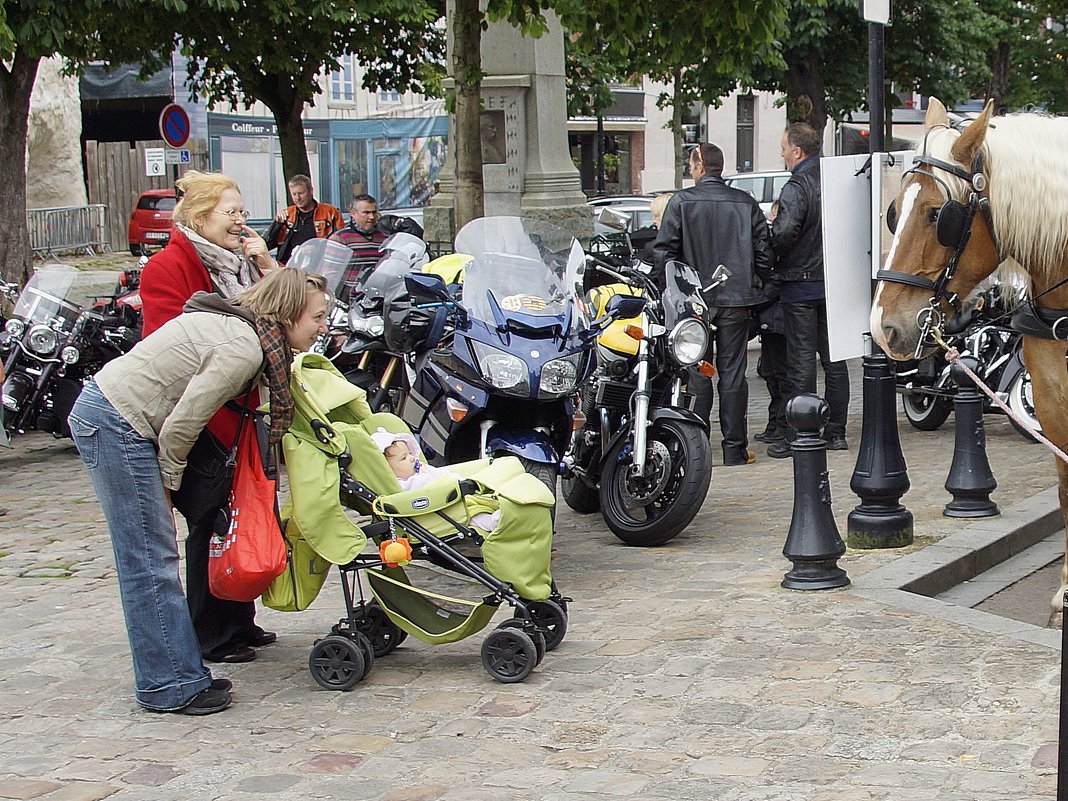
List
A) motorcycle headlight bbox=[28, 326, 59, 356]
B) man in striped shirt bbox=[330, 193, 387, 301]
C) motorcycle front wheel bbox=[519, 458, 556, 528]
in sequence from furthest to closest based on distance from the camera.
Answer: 1. man in striped shirt bbox=[330, 193, 387, 301]
2. motorcycle headlight bbox=[28, 326, 59, 356]
3. motorcycle front wheel bbox=[519, 458, 556, 528]

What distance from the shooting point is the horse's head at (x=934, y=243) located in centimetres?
548

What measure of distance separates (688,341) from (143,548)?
3835 millimetres

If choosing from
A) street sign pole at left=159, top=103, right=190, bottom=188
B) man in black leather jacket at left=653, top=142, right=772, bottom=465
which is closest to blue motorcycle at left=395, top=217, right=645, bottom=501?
man in black leather jacket at left=653, top=142, right=772, bottom=465

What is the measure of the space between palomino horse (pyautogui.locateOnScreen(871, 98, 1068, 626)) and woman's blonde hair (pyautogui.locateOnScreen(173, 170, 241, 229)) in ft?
8.28

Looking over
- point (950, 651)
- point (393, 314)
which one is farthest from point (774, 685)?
point (393, 314)

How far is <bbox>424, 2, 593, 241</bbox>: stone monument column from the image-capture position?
711 inches

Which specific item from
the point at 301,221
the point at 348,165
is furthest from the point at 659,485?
the point at 348,165

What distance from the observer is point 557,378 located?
702cm

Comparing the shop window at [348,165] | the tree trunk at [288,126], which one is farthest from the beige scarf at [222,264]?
the shop window at [348,165]

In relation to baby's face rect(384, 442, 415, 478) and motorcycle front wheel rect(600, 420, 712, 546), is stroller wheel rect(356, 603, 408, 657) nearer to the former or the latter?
baby's face rect(384, 442, 415, 478)

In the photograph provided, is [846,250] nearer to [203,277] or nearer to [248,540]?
[203,277]

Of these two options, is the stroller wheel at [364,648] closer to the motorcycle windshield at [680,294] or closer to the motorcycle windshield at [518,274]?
the motorcycle windshield at [518,274]

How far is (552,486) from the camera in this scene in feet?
22.9

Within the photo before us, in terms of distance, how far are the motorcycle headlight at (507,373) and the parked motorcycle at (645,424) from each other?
1.90 feet
